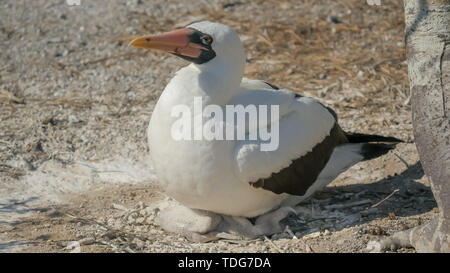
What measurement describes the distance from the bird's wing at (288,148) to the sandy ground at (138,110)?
15.0 inches

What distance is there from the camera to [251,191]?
4.63m

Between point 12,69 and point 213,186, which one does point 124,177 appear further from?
point 12,69

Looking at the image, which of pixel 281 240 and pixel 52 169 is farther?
pixel 52 169

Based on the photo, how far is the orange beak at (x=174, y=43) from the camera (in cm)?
443

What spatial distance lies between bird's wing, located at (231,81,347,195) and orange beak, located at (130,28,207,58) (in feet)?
1.42

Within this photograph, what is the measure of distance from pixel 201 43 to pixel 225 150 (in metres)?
0.72

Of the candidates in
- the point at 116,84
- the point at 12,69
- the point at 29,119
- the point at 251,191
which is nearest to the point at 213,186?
the point at 251,191

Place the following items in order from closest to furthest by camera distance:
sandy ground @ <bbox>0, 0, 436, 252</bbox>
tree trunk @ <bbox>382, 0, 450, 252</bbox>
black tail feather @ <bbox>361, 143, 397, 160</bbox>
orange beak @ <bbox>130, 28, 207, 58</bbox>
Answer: tree trunk @ <bbox>382, 0, 450, 252</bbox> → orange beak @ <bbox>130, 28, 207, 58</bbox> → sandy ground @ <bbox>0, 0, 436, 252</bbox> → black tail feather @ <bbox>361, 143, 397, 160</bbox>

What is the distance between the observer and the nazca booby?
444 cm

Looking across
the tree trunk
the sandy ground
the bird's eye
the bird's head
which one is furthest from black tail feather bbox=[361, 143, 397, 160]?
the bird's eye

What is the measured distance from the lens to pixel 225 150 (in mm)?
4418

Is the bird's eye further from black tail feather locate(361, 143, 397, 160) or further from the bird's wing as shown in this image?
black tail feather locate(361, 143, 397, 160)

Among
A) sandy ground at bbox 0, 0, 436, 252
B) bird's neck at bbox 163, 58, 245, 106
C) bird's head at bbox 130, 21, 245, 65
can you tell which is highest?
bird's head at bbox 130, 21, 245, 65

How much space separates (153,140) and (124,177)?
1.25m
